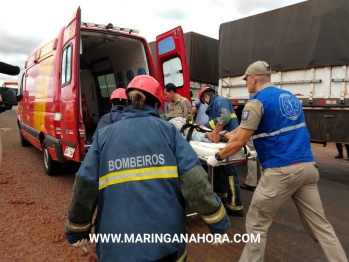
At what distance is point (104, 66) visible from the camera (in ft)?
22.9

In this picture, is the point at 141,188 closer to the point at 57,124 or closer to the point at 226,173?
the point at 226,173

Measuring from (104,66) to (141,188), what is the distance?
5993mm

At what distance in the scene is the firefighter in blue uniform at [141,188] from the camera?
146 centimetres

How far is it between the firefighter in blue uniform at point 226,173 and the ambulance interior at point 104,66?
1.89 meters

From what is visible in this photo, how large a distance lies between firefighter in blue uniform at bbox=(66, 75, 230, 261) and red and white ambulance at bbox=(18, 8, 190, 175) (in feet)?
8.35

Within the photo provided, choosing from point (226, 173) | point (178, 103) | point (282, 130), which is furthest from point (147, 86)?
point (178, 103)

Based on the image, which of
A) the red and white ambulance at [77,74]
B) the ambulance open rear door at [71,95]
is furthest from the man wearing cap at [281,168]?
the red and white ambulance at [77,74]

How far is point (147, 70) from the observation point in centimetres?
541

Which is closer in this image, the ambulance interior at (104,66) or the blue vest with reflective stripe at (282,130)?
the blue vest with reflective stripe at (282,130)

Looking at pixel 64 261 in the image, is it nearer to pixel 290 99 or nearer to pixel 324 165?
pixel 290 99

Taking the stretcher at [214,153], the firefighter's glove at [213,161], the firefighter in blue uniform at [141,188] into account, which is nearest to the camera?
the firefighter in blue uniform at [141,188]

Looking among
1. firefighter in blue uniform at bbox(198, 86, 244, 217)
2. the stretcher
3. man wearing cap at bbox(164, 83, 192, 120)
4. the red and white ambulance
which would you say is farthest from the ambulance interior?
the stretcher

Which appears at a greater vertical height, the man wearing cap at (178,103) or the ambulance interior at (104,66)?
the ambulance interior at (104,66)

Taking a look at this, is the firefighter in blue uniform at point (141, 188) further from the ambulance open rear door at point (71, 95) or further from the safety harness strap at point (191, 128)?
the ambulance open rear door at point (71, 95)
